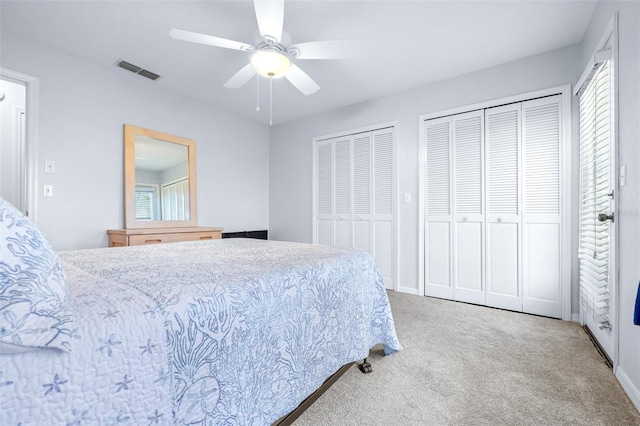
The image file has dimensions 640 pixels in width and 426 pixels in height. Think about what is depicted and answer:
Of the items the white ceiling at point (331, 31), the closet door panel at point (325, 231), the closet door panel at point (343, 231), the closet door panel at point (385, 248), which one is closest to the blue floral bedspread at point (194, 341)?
the white ceiling at point (331, 31)

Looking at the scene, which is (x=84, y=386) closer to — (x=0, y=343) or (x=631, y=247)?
(x=0, y=343)

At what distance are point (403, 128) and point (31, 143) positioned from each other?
3670 mm

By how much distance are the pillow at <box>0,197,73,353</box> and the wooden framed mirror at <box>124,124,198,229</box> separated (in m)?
2.68

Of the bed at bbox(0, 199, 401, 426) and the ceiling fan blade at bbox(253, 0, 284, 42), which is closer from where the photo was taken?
the bed at bbox(0, 199, 401, 426)

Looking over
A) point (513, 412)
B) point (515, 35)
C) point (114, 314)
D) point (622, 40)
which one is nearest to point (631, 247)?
point (513, 412)

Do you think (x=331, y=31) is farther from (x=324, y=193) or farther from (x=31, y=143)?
(x=31, y=143)

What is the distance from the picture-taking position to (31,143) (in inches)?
93.7

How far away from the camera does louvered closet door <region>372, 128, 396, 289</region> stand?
3529mm

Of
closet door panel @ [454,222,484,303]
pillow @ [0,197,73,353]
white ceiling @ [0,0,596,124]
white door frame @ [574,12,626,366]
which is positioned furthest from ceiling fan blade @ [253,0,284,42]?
closet door panel @ [454,222,484,303]

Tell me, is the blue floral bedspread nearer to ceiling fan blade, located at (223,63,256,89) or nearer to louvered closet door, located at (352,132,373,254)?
ceiling fan blade, located at (223,63,256,89)

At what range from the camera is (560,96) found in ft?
8.36

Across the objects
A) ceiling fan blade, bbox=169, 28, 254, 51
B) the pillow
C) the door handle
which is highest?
ceiling fan blade, bbox=169, 28, 254, 51

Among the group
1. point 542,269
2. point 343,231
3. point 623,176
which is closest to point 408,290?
point 343,231

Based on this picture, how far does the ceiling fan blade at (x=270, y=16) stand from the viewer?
1.61m
